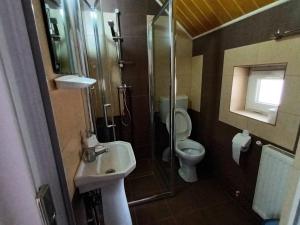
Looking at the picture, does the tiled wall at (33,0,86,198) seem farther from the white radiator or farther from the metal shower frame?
the white radiator

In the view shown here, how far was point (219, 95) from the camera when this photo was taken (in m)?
1.92

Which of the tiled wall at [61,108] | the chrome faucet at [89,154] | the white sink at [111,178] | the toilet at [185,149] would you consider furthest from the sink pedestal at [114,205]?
the toilet at [185,149]

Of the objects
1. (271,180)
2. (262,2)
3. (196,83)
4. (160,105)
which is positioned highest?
(262,2)

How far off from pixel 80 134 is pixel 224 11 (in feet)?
5.71

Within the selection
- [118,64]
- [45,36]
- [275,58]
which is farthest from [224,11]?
[45,36]

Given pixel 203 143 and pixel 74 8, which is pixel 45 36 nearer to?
pixel 74 8

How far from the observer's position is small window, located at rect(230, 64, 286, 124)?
1.46 meters

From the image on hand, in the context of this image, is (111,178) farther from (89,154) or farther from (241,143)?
(241,143)

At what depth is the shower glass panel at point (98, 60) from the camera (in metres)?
1.70

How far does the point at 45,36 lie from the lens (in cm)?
72

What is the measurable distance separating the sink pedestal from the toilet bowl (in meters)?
1.02

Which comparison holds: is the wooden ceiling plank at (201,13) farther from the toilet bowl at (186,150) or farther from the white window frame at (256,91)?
the toilet bowl at (186,150)

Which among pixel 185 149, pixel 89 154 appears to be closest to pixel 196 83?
pixel 185 149

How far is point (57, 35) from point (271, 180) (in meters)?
1.86
